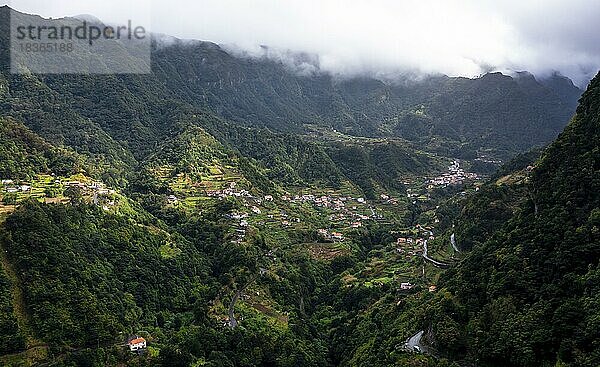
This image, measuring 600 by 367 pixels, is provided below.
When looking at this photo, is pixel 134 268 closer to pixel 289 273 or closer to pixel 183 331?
pixel 183 331

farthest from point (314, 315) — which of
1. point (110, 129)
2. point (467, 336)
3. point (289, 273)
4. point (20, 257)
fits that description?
point (110, 129)

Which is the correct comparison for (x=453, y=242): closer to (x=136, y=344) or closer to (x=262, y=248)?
(x=262, y=248)

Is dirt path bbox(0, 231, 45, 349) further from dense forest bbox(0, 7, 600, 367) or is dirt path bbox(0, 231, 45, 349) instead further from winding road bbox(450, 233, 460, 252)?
winding road bbox(450, 233, 460, 252)

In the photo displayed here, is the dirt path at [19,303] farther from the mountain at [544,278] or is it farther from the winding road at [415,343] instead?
the mountain at [544,278]

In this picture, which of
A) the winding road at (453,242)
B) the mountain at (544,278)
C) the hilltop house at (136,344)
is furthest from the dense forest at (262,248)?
the winding road at (453,242)

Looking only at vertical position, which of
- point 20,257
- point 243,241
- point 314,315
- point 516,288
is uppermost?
point 516,288

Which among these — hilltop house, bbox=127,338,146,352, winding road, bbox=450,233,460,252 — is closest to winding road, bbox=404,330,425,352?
hilltop house, bbox=127,338,146,352

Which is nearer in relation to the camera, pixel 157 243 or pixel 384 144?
pixel 157 243

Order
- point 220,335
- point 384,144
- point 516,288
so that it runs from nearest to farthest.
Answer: point 516,288 < point 220,335 < point 384,144

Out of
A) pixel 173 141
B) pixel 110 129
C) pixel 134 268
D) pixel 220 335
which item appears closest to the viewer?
pixel 220 335
